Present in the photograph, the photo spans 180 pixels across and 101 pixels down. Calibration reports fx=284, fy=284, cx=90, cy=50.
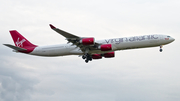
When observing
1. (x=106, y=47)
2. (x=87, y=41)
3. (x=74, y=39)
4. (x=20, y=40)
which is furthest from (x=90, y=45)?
(x=20, y=40)

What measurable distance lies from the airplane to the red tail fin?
0.54 meters

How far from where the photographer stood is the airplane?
5400cm

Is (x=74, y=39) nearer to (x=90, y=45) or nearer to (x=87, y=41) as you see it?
(x=87, y=41)

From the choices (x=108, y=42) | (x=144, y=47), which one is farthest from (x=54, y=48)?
(x=144, y=47)

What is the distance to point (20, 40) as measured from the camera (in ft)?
209

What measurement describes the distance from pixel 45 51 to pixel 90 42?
11.9 metres

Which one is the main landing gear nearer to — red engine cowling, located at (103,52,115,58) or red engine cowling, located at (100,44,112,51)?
red engine cowling, located at (103,52,115,58)

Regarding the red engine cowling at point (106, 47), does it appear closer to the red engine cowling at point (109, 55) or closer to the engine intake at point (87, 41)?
the engine intake at point (87, 41)

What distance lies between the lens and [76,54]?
59312mm

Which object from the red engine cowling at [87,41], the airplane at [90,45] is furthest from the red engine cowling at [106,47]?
the red engine cowling at [87,41]

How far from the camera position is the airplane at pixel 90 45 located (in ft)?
177

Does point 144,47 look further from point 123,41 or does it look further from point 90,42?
point 90,42

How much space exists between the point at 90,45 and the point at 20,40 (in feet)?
58.8

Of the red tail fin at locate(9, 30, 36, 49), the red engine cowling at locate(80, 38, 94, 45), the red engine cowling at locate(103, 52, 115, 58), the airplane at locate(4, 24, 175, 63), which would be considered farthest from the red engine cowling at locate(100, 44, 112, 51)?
the red tail fin at locate(9, 30, 36, 49)
